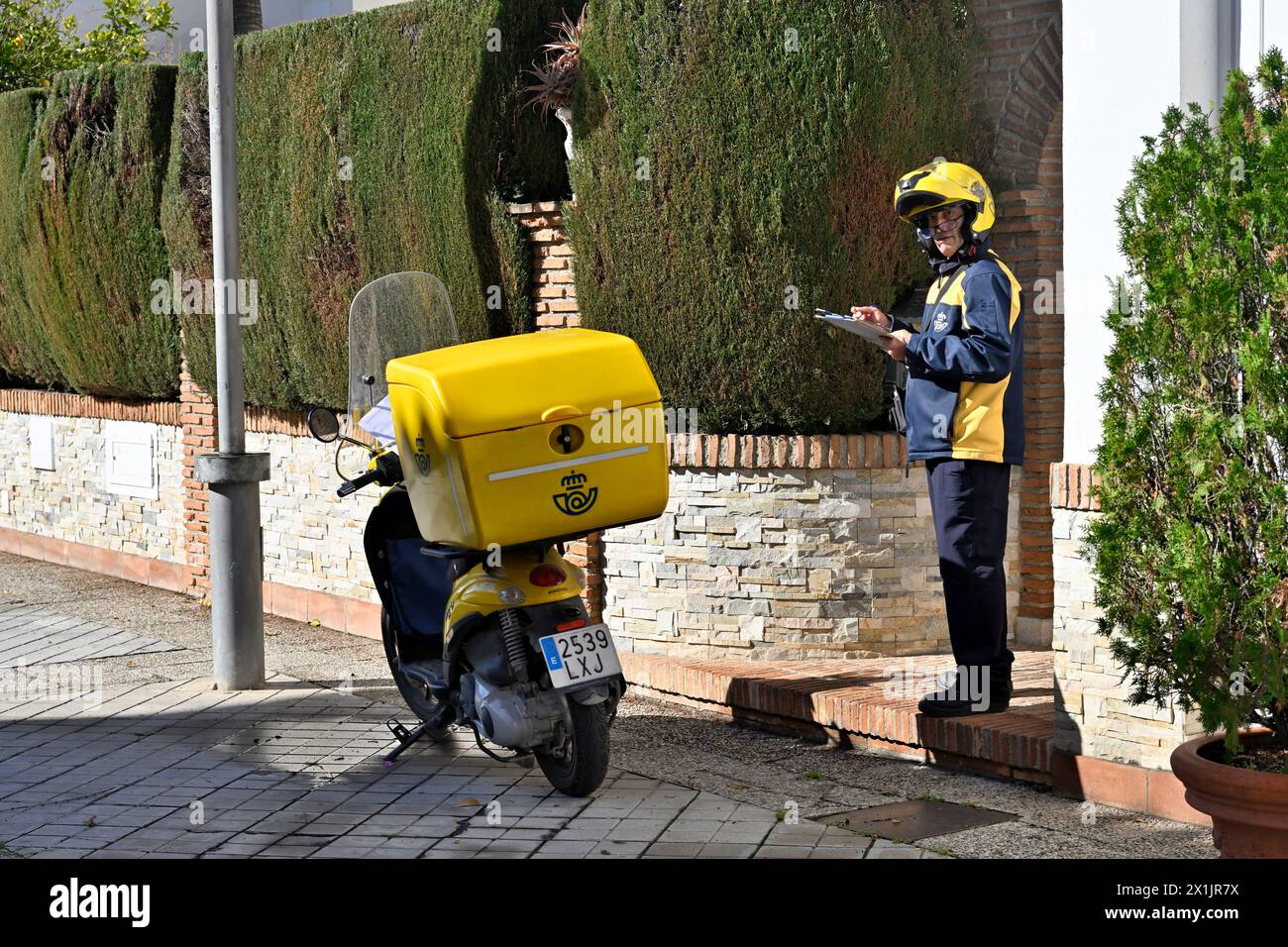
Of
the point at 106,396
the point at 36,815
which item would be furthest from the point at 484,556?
the point at 106,396

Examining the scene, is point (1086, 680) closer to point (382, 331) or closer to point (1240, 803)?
point (1240, 803)

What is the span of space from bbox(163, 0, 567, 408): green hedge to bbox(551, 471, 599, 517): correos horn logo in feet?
9.99

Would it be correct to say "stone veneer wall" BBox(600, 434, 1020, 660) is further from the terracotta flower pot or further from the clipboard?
the terracotta flower pot

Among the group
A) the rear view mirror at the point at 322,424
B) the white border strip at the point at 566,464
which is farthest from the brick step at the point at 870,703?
the rear view mirror at the point at 322,424

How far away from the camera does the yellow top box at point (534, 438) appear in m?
5.77

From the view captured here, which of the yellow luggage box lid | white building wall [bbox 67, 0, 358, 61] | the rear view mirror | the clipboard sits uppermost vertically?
white building wall [bbox 67, 0, 358, 61]

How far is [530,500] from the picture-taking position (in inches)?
229

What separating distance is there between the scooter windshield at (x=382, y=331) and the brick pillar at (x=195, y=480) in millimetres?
4445

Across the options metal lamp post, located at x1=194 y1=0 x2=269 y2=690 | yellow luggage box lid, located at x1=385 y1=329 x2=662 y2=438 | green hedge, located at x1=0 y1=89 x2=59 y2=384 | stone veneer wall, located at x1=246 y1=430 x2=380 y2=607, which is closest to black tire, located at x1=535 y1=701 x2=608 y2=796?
yellow luggage box lid, located at x1=385 y1=329 x2=662 y2=438

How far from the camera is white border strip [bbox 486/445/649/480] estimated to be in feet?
19.0

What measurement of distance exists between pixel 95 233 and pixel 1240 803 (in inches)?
392

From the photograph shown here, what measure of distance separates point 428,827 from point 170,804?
106cm

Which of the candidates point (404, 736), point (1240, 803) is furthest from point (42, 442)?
point (1240, 803)
